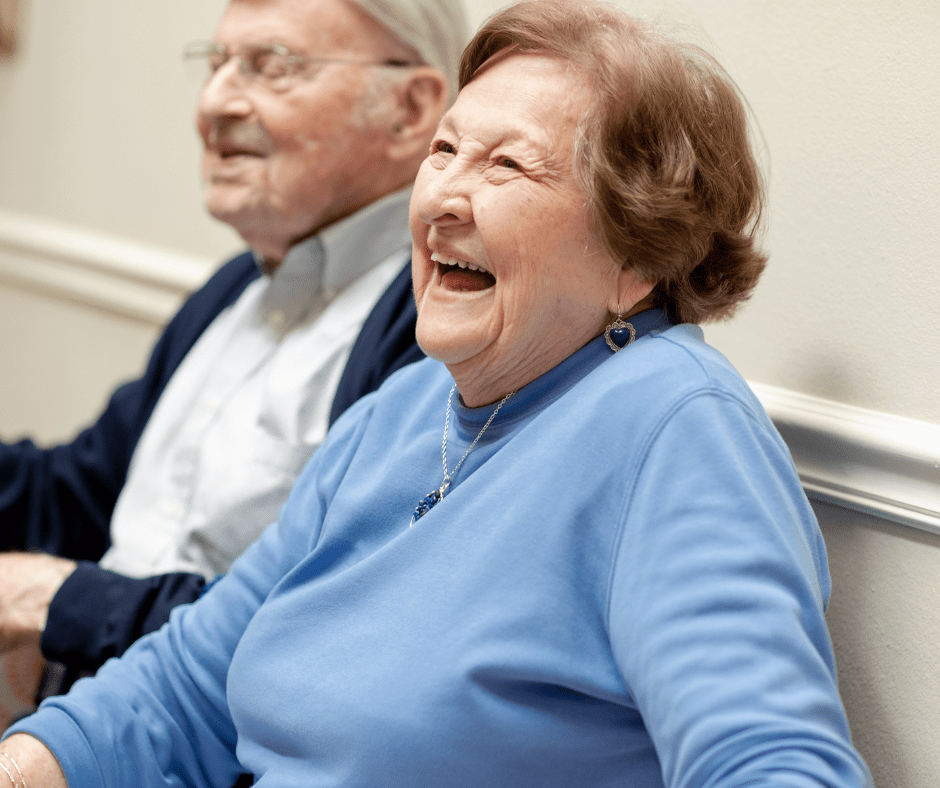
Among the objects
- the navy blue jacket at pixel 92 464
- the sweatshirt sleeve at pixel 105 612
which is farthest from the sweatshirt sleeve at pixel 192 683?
the navy blue jacket at pixel 92 464

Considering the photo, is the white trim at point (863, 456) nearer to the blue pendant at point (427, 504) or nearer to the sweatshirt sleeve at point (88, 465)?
the blue pendant at point (427, 504)

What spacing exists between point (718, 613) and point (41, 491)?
5.02 ft

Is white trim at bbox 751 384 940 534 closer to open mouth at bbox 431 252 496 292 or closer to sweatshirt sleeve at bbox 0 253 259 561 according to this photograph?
open mouth at bbox 431 252 496 292

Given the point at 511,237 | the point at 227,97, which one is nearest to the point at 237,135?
the point at 227,97

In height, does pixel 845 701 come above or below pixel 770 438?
below

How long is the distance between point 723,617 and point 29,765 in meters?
0.78

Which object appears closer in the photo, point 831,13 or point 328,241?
point 831,13

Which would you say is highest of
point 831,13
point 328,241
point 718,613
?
point 831,13

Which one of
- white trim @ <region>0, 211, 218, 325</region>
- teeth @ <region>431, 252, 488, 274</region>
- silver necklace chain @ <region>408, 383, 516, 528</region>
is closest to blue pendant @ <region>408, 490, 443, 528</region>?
silver necklace chain @ <region>408, 383, 516, 528</region>

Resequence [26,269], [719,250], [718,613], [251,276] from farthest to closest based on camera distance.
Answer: [26,269] < [251,276] < [719,250] < [718,613]

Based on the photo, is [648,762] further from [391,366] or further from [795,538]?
[391,366]

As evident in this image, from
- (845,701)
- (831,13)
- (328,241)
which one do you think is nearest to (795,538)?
(845,701)

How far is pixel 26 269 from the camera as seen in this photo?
280 centimetres

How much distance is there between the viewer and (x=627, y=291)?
0.96m
